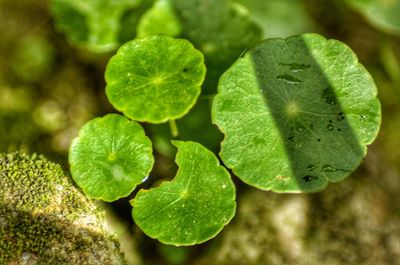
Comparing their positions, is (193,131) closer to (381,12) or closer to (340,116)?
(340,116)

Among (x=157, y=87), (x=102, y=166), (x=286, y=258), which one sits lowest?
(x=286, y=258)

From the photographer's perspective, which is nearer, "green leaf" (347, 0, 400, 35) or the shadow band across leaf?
the shadow band across leaf

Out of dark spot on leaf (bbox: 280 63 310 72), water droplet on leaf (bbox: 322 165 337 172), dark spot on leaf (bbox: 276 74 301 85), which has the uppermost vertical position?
dark spot on leaf (bbox: 280 63 310 72)

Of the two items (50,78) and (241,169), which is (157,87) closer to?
(241,169)

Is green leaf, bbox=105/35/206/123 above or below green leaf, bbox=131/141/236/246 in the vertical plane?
above

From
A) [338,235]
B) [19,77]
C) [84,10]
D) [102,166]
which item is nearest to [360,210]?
[338,235]

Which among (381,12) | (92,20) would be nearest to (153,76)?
(92,20)

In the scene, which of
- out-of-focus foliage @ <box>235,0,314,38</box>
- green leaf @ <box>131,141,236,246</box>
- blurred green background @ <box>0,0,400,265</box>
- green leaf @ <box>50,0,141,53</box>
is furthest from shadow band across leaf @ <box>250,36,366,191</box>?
out-of-focus foliage @ <box>235,0,314,38</box>

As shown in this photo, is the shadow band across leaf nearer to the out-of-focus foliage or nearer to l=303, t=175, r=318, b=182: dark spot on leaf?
→ l=303, t=175, r=318, b=182: dark spot on leaf
